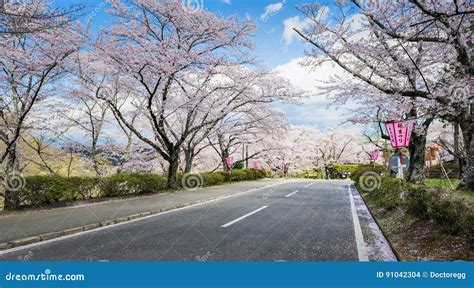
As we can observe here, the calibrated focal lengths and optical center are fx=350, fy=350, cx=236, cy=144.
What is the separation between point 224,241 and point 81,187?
8.45m

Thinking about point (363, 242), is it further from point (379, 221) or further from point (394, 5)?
point (394, 5)

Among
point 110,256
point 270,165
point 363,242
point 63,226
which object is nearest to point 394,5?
point 363,242

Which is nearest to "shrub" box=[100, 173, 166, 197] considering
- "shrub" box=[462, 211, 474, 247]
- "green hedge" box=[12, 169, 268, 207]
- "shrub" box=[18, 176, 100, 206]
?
"green hedge" box=[12, 169, 268, 207]

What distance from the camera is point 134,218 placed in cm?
952

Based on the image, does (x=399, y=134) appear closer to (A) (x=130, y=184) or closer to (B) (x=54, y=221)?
(B) (x=54, y=221)

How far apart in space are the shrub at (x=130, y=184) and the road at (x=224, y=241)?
5.41 m

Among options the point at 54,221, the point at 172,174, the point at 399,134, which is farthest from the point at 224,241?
the point at 172,174

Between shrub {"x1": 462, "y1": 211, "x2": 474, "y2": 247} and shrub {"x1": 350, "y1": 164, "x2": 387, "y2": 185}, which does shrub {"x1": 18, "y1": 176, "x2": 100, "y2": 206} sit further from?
shrub {"x1": 350, "y1": 164, "x2": 387, "y2": 185}

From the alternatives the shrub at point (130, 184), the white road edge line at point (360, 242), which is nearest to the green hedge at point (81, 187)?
the shrub at point (130, 184)

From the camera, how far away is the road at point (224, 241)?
535 cm

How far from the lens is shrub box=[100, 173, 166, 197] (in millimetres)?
14250

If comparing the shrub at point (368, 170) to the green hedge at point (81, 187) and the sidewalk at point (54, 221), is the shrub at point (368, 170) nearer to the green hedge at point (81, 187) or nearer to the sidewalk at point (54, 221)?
the green hedge at point (81, 187)

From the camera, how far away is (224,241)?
20.9 ft

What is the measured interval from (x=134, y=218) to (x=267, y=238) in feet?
14.5
